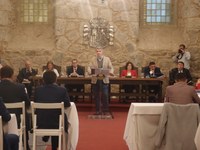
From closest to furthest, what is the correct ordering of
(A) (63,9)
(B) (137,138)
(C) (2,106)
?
(C) (2,106) < (B) (137,138) < (A) (63,9)

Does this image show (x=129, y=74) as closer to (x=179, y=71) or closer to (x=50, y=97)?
(x=179, y=71)

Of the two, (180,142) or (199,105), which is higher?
(199,105)

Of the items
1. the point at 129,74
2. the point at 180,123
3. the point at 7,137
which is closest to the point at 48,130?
the point at 7,137

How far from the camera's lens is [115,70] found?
12.7 meters

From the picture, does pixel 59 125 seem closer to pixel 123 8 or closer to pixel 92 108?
pixel 92 108

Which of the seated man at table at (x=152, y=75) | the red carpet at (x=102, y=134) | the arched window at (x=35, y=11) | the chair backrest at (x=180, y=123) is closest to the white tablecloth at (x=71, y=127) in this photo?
the red carpet at (x=102, y=134)

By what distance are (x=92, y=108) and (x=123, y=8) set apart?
366 centimetres

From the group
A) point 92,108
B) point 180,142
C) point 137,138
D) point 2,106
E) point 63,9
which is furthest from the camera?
point 63,9

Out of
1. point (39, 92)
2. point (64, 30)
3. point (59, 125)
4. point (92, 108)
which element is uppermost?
point (64, 30)

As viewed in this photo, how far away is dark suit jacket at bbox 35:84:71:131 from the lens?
5059 mm

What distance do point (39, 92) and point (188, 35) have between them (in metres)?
8.25

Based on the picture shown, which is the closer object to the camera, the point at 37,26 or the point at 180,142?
the point at 180,142

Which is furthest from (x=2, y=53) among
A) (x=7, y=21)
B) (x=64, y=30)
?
(x=64, y=30)

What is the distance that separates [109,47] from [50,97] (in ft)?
24.9
